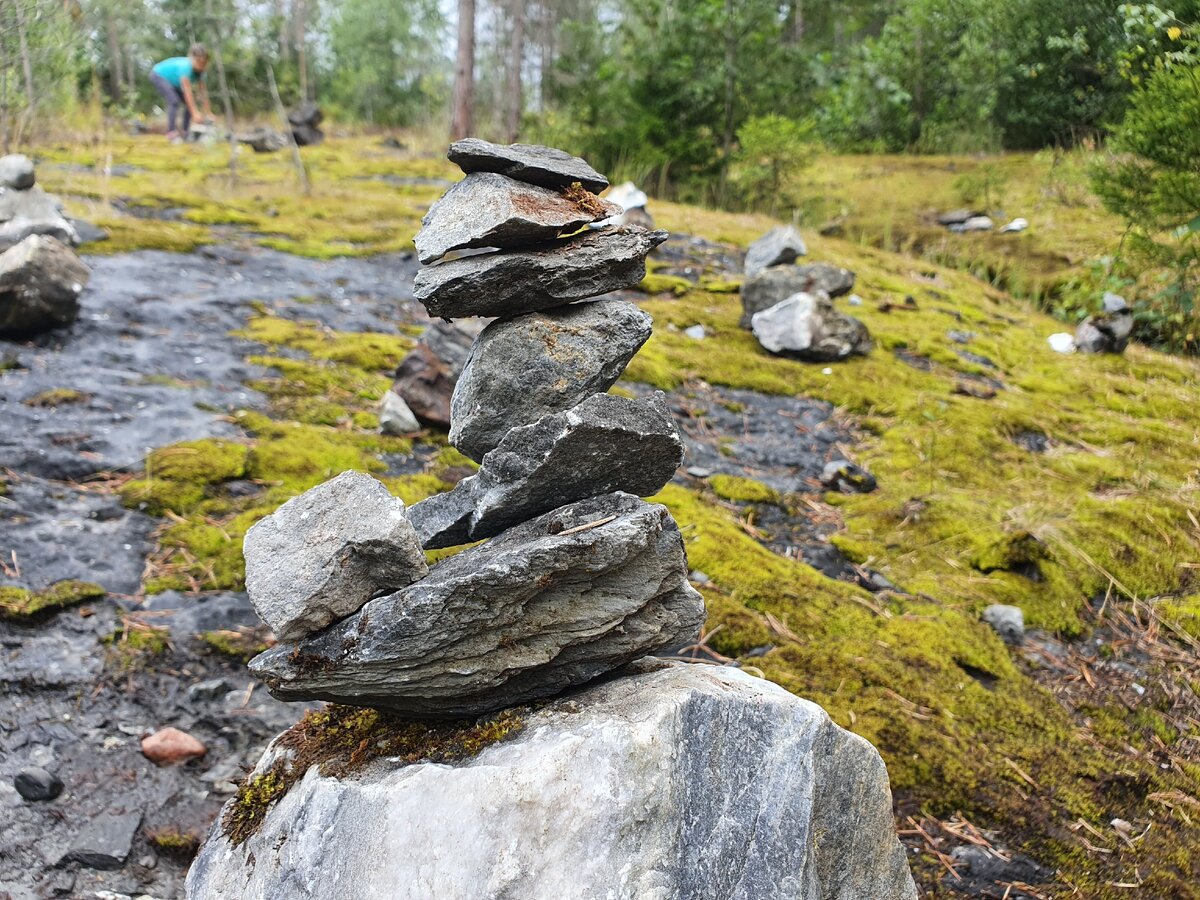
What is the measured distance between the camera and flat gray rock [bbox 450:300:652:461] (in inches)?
125

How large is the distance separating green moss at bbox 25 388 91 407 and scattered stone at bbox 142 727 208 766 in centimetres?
391

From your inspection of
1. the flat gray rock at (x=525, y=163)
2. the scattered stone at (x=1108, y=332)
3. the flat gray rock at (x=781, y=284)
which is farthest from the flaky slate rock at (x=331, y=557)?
the scattered stone at (x=1108, y=332)

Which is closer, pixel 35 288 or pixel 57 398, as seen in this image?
pixel 57 398

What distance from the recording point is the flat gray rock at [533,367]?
3166 millimetres

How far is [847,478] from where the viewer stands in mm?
7113

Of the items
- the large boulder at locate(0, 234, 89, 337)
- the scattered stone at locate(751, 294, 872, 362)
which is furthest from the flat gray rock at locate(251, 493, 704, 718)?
the scattered stone at locate(751, 294, 872, 362)

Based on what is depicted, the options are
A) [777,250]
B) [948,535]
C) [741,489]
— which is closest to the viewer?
[948,535]

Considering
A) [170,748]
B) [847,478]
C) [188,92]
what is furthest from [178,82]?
[170,748]

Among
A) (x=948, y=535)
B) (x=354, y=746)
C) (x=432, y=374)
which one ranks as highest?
(x=432, y=374)

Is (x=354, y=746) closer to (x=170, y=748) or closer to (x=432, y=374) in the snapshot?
(x=170, y=748)

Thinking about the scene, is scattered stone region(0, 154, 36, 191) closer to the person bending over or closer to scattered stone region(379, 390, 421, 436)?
scattered stone region(379, 390, 421, 436)

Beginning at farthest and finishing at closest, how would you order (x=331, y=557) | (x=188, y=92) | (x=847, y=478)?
(x=188, y=92) < (x=847, y=478) < (x=331, y=557)

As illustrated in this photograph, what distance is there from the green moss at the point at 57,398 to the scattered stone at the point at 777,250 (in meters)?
7.85

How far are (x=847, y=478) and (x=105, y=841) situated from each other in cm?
583
